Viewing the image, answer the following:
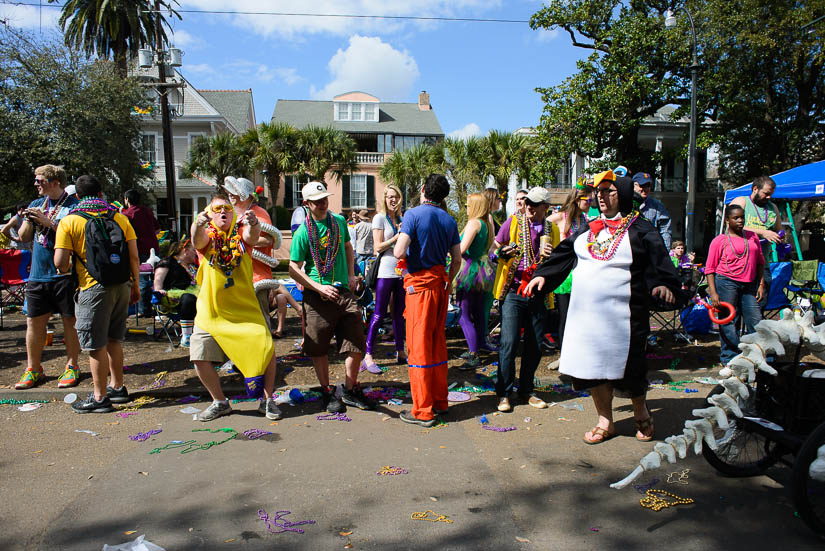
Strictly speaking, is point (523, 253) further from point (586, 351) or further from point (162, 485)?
point (162, 485)

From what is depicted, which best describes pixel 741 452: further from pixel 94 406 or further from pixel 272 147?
pixel 272 147

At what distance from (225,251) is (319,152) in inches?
1028

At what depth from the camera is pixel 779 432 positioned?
3.16 metres

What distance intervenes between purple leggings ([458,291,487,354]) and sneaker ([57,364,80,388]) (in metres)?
3.97

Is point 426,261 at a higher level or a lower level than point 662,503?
higher

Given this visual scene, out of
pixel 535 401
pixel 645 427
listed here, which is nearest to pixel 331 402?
pixel 535 401

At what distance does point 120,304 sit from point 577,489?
4.14 meters

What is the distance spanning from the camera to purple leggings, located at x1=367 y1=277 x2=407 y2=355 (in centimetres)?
646

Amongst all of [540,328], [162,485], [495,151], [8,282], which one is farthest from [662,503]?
[495,151]

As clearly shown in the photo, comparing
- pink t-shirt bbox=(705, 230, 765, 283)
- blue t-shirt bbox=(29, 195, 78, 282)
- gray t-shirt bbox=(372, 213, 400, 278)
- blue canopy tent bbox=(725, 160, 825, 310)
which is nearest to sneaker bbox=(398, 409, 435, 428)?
gray t-shirt bbox=(372, 213, 400, 278)

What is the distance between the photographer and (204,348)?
4523 mm

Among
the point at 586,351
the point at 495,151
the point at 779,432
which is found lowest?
the point at 779,432

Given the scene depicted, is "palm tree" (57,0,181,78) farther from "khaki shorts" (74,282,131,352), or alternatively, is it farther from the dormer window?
"khaki shorts" (74,282,131,352)

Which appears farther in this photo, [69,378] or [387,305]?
[387,305]
